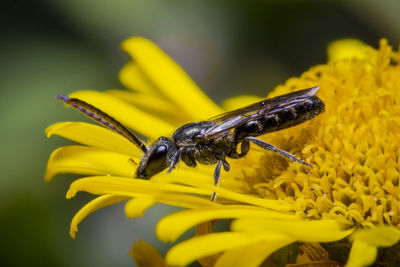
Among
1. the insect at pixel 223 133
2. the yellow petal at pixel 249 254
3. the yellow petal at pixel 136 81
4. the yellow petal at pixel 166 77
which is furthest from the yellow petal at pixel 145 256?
the yellow petal at pixel 136 81

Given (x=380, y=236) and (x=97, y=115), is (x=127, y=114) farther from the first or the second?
(x=380, y=236)

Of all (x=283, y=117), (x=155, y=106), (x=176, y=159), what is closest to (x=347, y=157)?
(x=283, y=117)

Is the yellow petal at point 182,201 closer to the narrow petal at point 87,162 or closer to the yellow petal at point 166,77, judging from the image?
the narrow petal at point 87,162

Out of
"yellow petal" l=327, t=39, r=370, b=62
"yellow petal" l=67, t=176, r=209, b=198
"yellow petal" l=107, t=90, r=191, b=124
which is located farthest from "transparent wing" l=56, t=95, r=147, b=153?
"yellow petal" l=327, t=39, r=370, b=62

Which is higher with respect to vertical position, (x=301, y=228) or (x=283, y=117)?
(x=283, y=117)

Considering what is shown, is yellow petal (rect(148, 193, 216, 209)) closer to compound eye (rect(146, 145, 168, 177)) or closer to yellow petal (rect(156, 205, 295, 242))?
yellow petal (rect(156, 205, 295, 242))

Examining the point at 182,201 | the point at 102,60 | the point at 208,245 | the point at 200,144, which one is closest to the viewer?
the point at 208,245
